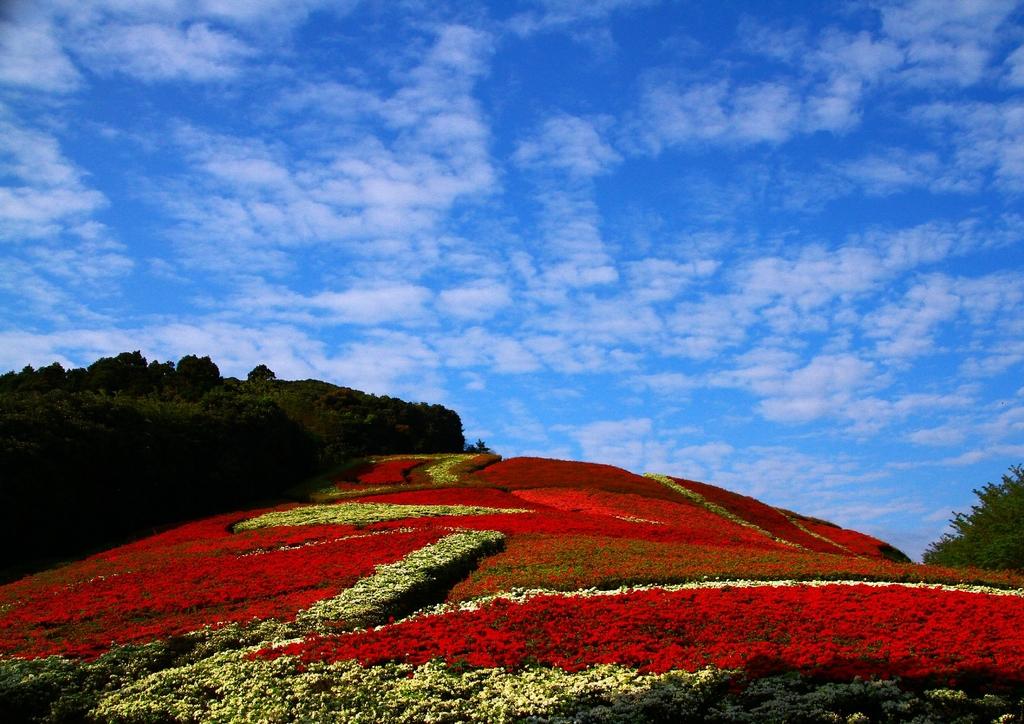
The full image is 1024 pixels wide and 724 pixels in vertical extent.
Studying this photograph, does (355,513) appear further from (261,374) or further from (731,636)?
(261,374)

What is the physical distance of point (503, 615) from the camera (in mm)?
16328

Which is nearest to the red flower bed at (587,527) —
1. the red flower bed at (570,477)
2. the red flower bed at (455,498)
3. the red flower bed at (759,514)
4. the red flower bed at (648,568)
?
the red flower bed at (648,568)

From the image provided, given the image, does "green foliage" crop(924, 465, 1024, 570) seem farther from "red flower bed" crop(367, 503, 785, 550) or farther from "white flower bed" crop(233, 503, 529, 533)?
"white flower bed" crop(233, 503, 529, 533)

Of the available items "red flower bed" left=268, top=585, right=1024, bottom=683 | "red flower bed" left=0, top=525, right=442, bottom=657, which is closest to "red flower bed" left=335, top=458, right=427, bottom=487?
"red flower bed" left=0, top=525, right=442, bottom=657

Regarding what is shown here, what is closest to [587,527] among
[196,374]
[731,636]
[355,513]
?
[355,513]

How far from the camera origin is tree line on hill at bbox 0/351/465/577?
3419 cm

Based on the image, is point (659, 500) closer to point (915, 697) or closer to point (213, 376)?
point (915, 697)

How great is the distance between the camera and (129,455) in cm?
3947

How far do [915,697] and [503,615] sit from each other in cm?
738

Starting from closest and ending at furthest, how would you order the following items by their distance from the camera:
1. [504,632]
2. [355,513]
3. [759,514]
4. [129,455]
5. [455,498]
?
[504,632], [355,513], [455,498], [129,455], [759,514]

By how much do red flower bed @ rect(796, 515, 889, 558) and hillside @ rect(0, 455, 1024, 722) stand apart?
1419cm

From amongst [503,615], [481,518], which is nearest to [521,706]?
[503,615]

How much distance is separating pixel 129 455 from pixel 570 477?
2226 centimetres

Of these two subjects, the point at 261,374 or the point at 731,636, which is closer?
the point at 731,636
